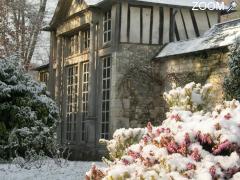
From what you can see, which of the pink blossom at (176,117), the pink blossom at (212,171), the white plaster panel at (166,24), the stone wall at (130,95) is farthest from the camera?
the white plaster panel at (166,24)

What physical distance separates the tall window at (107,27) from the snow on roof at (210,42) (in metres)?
1.97

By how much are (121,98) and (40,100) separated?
330 centimetres

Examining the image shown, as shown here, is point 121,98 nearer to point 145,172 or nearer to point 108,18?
point 108,18

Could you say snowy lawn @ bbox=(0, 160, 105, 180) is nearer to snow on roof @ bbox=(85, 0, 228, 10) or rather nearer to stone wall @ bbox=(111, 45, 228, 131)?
stone wall @ bbox=(111, 45, 228, 131)

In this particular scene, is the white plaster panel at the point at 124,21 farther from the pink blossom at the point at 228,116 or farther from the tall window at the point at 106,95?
the pink blossom at the point at 228,116

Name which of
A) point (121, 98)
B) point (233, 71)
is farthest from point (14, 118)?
point (233, 71)

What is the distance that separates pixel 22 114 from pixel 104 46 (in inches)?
207

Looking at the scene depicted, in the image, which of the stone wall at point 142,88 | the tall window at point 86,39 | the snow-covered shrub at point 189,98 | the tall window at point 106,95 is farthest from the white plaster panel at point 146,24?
the snow-covered shrub at point 189,98

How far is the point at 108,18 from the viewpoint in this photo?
58.4 feet

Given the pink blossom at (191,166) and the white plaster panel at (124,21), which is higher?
the white plaster panel at (124,21)

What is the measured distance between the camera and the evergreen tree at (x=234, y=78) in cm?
1228

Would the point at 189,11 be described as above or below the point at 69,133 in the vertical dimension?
above

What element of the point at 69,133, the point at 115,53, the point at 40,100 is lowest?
the point at 69,133
